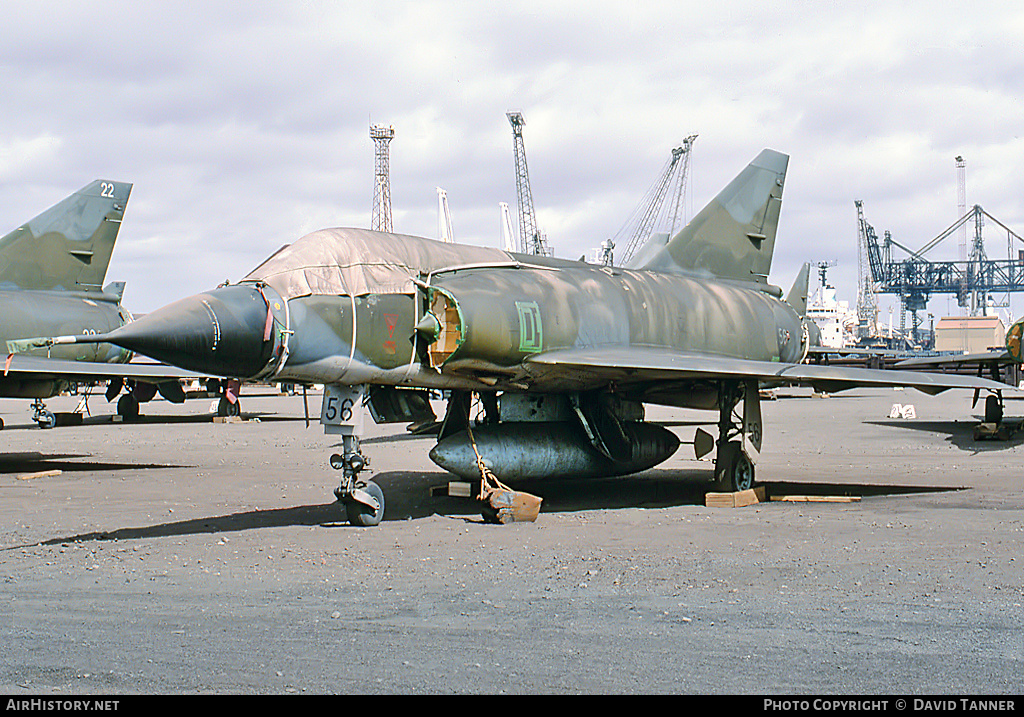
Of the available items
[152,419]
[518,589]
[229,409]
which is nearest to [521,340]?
[518,589]

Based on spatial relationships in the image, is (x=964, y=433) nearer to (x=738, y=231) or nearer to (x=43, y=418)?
(x=738, y=231)

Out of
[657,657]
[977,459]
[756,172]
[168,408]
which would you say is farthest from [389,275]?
[168,408]

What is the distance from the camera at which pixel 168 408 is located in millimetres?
40656

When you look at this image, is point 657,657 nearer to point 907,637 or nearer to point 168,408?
point 907,637

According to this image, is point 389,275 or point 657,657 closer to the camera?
point 657,657

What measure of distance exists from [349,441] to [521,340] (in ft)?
7.74

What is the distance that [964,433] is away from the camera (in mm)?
24172

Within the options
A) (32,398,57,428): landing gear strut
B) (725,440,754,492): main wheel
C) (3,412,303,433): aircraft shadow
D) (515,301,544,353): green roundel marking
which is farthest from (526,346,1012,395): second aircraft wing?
(32,398,57,428): landing gear strut

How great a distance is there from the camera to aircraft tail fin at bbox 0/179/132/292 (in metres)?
19.7

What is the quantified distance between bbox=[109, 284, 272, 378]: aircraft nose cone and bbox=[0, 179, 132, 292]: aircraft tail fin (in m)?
13.1

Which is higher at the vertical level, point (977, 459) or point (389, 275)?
point (389, 275)

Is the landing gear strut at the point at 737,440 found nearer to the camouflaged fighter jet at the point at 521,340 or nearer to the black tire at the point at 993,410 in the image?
the camouflaged fighter jet at the point at 521,340

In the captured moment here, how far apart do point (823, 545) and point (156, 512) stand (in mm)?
7769

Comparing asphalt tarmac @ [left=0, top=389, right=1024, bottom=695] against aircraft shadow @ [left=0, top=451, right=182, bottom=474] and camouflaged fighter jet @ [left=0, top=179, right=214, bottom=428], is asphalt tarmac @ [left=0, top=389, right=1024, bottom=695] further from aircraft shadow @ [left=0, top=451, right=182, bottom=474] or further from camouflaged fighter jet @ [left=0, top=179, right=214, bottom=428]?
camouflaged fighter jet @ [left=0, top=179, right=214, bottom=428]
